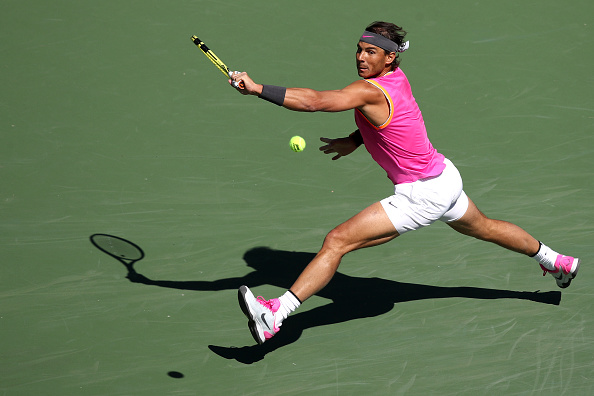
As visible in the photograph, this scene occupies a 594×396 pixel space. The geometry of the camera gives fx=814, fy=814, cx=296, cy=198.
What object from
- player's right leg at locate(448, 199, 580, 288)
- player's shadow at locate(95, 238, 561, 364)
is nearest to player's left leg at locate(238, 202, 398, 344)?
player's shadow at locate(95, 238, 561, 364)

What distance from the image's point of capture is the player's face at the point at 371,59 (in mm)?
5672

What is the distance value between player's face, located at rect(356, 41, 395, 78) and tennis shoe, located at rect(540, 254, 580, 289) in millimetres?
2005

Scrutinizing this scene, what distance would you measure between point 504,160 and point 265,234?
101 inches

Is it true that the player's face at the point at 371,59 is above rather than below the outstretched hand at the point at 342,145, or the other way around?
above

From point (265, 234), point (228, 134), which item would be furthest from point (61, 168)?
point (265, 234)

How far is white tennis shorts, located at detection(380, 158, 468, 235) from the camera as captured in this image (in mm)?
5617

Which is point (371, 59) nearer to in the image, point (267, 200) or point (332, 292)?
point (332, 292)

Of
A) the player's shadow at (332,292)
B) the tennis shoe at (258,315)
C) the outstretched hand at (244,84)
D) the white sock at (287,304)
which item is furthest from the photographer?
the player's shadow at (332,292)

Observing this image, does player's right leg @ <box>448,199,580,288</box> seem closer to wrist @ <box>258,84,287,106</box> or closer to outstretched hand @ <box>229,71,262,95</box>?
wrist @ <box>258,84,287,106</box>

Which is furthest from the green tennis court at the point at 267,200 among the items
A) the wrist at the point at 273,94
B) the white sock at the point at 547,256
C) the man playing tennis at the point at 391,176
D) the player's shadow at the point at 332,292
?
the wrist at the point at 273,94

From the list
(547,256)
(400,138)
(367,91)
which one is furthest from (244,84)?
(547,256)

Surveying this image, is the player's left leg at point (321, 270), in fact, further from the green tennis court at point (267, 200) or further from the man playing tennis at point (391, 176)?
the green tennis court at point (267, 200)

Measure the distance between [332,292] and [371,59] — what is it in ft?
6.21

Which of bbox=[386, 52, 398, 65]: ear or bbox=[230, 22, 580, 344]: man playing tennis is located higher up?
bbox=[386, 52, 398, 65]: ear
